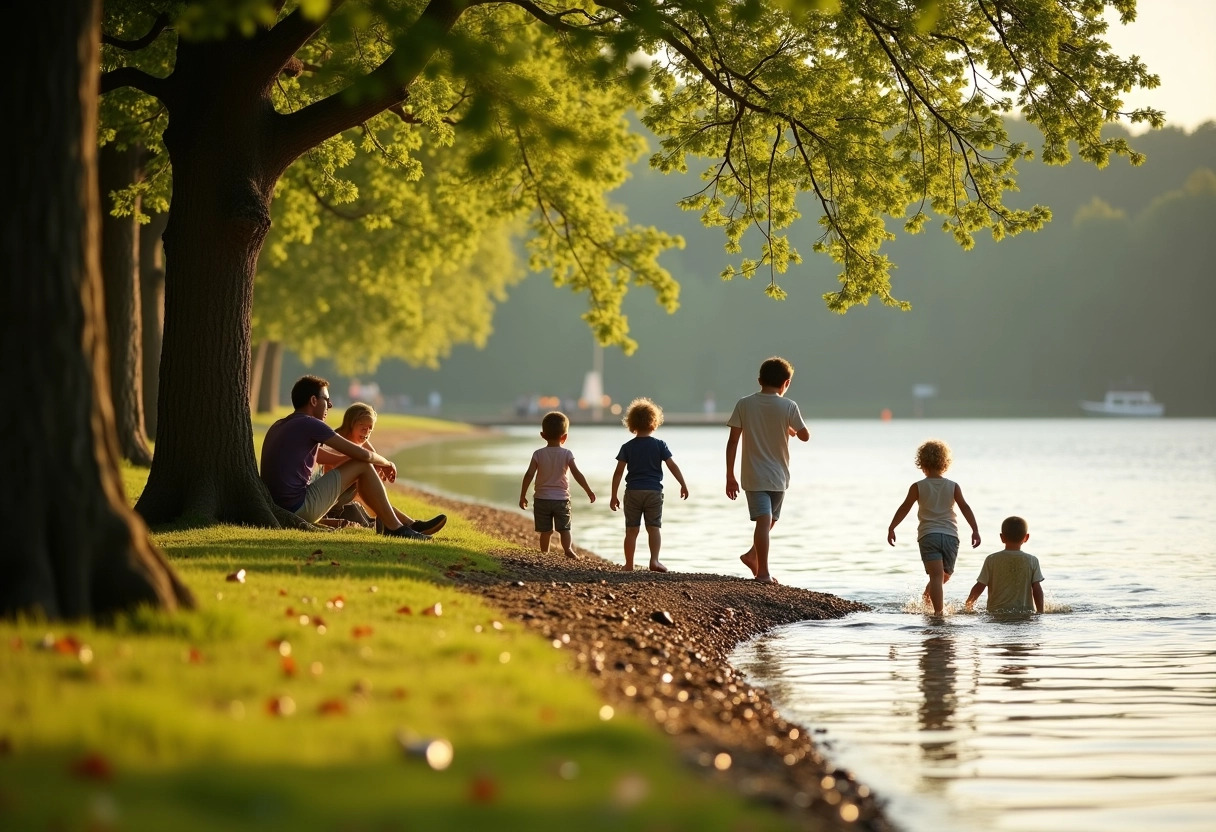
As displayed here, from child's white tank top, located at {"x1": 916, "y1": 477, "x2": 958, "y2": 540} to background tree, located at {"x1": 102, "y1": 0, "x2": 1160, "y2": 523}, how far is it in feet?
12.2

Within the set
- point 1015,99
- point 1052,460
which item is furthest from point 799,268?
point 1015,99

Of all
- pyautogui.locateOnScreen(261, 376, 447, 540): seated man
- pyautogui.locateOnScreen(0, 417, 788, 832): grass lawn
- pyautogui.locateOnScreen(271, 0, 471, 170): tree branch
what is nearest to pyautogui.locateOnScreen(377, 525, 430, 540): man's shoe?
pyautogui.locateOnScreen(261, 376, 447, 540): seated man

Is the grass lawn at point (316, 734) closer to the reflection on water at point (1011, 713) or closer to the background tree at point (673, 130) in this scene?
the reflection on water at point (1011, 713)

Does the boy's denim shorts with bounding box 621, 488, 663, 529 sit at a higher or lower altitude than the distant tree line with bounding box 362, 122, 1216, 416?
lower

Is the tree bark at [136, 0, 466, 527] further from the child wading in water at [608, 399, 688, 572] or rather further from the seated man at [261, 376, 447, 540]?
the child wading in water at [608, 399, 688, 572]

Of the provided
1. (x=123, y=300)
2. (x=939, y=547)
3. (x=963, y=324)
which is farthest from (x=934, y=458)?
(x=963, y=324)

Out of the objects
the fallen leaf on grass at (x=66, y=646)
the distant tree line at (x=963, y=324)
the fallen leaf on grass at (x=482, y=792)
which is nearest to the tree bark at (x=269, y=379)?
the fallen leaf on grass at (x=66, y=646)

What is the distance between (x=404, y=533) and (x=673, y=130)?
249 inches

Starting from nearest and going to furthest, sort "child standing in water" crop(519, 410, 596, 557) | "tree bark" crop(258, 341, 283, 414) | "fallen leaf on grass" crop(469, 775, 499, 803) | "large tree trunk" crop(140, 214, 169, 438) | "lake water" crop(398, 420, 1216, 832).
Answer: "fallen leaf on grass" crop(469, 775, 499, 803)
"lake water" crop(398, 420, 1216, 832)
"child standing in water" crop(519, 410, 596, 557)
"large tree trunk" crop(140, 214, 169, 438)
"tree bark" crop(258, 341, 283, 414)

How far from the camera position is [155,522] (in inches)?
481

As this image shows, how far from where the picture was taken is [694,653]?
344 inches

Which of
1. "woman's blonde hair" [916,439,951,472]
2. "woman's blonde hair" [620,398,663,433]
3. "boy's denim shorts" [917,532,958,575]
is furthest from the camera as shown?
"woman's blonde hair" [620,398,663,433]

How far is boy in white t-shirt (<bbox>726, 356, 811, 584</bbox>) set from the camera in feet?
40.1

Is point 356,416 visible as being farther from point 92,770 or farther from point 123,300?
point 92,770
